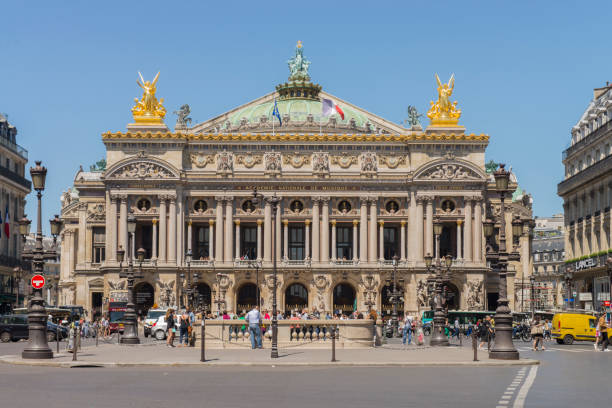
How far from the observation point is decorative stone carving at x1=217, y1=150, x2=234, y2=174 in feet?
376

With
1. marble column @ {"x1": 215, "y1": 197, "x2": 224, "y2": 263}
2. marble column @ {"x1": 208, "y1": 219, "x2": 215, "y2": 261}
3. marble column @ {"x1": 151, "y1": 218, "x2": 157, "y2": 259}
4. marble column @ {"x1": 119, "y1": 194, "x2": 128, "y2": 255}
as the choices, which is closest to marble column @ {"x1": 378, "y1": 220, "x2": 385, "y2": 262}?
marble column @ {"x1": 215, "y1": 197, "x2": 224, "y2": 263}

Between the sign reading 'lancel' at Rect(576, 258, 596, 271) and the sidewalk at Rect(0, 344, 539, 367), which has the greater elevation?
the sign reading 'lancel' at Rect(576, 258, 596, 271)

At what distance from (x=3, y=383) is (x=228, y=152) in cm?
8520

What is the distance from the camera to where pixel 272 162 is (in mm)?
114688

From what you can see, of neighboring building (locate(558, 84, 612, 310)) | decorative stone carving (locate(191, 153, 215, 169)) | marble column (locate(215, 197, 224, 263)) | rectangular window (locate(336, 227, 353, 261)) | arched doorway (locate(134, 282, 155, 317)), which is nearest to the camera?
neighboring building (locate(558, 84, 612, 310))

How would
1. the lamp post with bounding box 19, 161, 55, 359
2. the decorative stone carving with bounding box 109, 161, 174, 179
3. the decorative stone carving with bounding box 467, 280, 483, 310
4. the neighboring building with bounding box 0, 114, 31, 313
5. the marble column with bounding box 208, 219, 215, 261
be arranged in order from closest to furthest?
1. the lamp post with bounding box 19, 161, 55, 359
2. the neighboring building with bounding box 0, 114, 31, 313
3. the decorative stone carving with bounding box 467, 280, 483, 310
4. the decorative stone carving with bounding box 109, 161, 174, 179
5. the marble column with bounding box 208, 219, 215, 261

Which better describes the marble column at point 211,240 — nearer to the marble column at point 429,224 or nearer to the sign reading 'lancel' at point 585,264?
the marble column at point 429,224

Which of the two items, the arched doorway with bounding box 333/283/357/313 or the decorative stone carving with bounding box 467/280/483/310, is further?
the arched doorway with bounding box 333/283/357/313

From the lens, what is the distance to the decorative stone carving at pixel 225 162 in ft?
376

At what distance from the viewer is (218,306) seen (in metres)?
111

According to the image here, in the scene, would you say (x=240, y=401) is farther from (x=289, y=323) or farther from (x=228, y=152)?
(x=228, y=152)

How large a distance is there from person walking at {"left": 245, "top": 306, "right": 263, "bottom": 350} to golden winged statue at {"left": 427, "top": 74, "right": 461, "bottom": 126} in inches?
2577

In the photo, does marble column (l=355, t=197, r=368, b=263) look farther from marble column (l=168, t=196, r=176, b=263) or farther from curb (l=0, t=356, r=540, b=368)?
curb (l=0, t=356, r=540, b=368)

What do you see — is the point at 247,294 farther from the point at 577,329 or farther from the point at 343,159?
the point at 577,329
